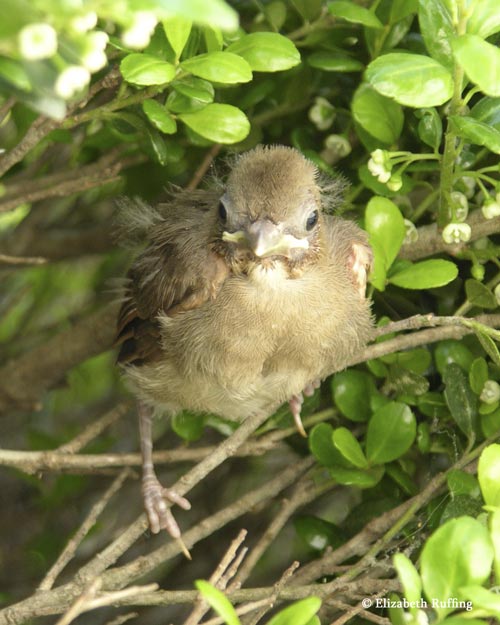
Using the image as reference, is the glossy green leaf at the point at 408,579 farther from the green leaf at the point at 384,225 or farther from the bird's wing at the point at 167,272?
the bird's wing at the point at 167,272

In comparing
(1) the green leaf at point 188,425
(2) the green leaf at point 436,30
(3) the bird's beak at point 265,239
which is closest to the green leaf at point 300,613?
(3) the bird's beak at point 265,239

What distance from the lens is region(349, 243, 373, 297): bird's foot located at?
A: 2.42m

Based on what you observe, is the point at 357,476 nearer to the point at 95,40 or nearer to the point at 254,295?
the point at 254,295

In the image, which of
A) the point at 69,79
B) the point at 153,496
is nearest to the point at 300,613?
the point at 69,79

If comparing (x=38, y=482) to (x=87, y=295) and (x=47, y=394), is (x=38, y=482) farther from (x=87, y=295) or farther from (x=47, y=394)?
(x=87, y=295)

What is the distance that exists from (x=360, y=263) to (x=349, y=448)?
541mm

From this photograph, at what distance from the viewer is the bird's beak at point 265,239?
6.73 ft

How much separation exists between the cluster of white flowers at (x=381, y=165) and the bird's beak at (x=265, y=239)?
26 cm

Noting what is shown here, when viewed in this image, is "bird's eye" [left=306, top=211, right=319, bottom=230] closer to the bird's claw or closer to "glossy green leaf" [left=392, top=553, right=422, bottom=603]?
the bird's claw

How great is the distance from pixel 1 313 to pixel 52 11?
2.62 m

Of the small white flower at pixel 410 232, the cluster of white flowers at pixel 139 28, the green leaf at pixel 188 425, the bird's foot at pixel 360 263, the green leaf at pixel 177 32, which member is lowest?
the green leaf at pixel 188 425

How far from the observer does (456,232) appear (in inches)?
79.4

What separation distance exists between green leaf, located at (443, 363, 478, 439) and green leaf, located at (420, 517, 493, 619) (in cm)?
81

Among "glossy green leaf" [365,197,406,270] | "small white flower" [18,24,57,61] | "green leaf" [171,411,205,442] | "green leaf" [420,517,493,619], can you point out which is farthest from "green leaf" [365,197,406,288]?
"small white flower" [18,24,57,61]
